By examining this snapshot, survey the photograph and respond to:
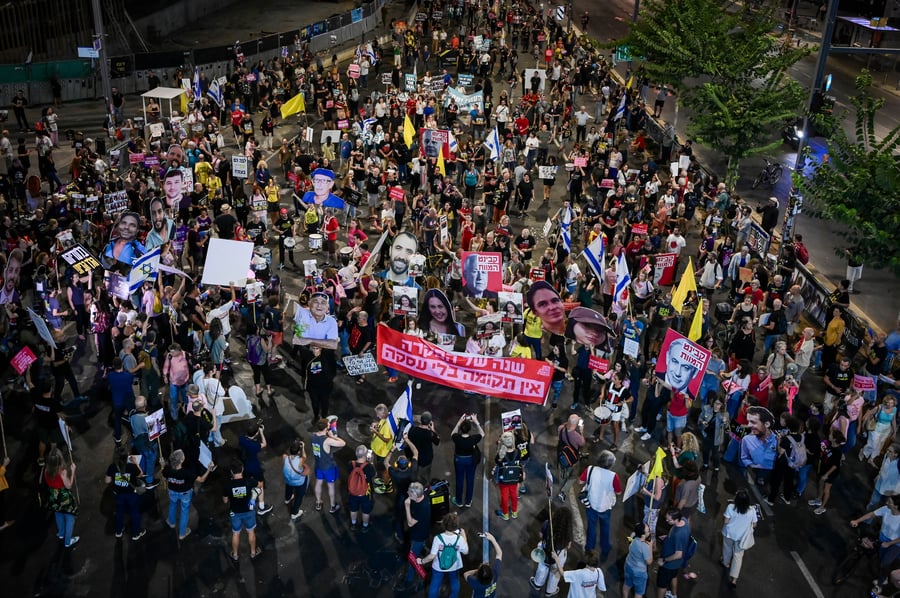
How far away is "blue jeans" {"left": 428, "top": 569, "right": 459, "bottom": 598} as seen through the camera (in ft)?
38.0

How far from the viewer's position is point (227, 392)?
16266 millimetres

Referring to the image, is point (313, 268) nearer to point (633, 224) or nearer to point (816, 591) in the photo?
point (633, 224)

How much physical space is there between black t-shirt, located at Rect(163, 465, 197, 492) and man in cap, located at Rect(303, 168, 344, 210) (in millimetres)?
10190

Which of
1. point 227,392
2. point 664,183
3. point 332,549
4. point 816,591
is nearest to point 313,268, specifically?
point 227,392

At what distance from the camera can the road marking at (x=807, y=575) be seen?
12.8 m

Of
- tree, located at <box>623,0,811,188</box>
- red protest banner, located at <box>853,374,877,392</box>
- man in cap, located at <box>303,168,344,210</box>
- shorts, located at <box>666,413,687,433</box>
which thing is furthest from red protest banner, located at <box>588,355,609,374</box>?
tree, located at <box>623,0,811,188</box>

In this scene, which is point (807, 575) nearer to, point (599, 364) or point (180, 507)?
point (599, 364)

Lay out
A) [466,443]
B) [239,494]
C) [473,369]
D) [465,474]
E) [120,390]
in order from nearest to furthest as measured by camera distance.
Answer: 1. [239,494]
2. [466,443]
3. [465,474]
4. [473,369]
5. [120,390]

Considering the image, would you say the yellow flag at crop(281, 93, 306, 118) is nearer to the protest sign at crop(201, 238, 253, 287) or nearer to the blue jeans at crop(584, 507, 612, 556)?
the protest sign at crop(201, 238, 253, 287)

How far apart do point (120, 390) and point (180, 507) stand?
287 centimetres

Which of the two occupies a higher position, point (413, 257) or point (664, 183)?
point (413, 257)

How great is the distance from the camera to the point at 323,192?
71.7 ft

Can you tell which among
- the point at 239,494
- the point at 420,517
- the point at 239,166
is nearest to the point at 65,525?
the point at 239,494

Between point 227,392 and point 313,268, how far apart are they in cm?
355
